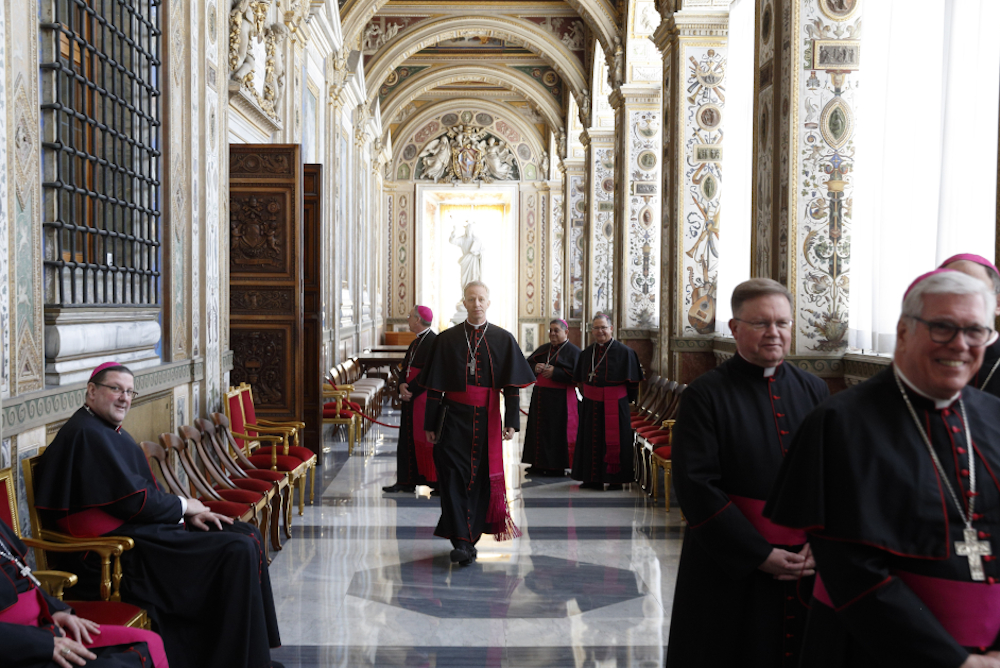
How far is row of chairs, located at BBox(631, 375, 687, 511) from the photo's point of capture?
7.07 m

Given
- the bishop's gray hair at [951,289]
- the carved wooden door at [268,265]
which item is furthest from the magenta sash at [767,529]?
the carved wooden door at [268,265]

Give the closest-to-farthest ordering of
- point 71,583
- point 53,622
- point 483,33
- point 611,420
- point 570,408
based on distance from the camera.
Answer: point 53,622 → point 71,583 → point 611,420 → point 570,408 → point 483,33

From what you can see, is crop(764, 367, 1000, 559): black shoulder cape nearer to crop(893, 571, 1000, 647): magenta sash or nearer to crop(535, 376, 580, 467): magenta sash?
crop(893, 571, 1000, 647): magenta sash

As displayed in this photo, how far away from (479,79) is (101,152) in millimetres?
17107

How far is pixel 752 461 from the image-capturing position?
2.65m

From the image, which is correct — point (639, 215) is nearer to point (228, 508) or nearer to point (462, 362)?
point (462, 362)

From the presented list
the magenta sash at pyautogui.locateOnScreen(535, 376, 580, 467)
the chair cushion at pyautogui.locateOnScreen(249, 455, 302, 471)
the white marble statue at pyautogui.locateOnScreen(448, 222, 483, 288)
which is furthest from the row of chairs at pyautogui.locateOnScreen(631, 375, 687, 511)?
the white marble statue at pyautogui.locateOnScreen(448, 222, 483, 288)

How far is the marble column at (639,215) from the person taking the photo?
40.2 feet

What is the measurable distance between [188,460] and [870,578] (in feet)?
13.7

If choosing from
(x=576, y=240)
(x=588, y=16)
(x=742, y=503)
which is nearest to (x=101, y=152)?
(x=742, y=503)

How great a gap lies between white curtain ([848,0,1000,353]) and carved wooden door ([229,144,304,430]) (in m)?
4.57

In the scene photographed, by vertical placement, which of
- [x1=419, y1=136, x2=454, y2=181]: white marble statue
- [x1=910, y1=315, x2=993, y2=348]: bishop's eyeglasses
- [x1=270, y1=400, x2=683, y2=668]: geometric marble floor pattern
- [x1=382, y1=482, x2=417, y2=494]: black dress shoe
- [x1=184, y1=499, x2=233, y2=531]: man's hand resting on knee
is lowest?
[x1=382, y1=482, x2=417, y2=494]: black dress shoe

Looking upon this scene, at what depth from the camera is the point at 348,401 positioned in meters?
9.94

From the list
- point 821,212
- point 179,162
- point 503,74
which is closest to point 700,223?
point 821,212
